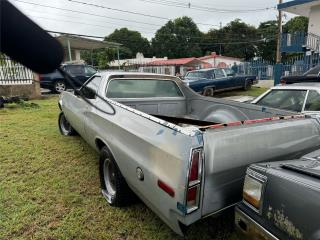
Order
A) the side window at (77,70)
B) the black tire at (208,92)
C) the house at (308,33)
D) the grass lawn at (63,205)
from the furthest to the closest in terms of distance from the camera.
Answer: the house at (308,33) → the side window at (77,70) → the black tire at (208,92) → the grass lawn at (63,205)

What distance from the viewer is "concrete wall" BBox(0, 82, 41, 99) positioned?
12148 mm

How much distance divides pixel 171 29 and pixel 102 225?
228 feet

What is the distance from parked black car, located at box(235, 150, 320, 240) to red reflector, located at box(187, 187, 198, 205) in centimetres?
33

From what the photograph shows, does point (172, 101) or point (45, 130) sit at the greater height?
point (172, 101)

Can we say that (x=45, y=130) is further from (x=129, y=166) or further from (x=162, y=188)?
(x=162, y=188)

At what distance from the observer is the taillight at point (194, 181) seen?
1.88 meters

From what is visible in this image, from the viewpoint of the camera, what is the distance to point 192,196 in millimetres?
1931

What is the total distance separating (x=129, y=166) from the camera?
8.59ft

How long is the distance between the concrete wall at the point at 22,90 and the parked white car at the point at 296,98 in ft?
35.0

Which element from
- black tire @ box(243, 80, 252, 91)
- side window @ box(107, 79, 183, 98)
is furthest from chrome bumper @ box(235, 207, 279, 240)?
black tire @ box(243, 80, 252, 91)

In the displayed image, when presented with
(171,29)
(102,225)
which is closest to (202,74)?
(102,225)

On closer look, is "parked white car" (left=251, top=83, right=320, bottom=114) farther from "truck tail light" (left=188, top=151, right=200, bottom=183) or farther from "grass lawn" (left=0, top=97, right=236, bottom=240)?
"truck tail light" (left=188, top=151, right=200, bottom=183)

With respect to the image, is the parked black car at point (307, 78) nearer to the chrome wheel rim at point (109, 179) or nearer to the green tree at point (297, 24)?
the chrome wheel rim at point (109, 179)

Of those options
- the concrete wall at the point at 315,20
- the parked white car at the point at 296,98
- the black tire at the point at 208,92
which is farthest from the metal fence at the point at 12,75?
the concrete wall at the point at 315,20
